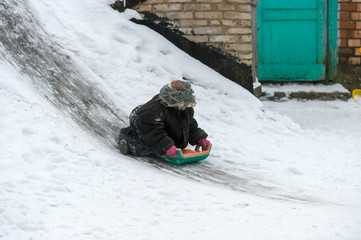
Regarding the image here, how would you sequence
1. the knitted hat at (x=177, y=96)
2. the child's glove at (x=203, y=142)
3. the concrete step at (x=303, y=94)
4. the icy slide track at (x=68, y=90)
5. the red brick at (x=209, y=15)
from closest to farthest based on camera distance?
the icy slide track at (x=68, y=90) < the knitted hat at (x=177, y=96) < the child's glove at (x=203, y=142) < the red brick at (x=209, y=15) < the concrete step at (x=303, y=94)

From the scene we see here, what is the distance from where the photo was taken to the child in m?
3.78

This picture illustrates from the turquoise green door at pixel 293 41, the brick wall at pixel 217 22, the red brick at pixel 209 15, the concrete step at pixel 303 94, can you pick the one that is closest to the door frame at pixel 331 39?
the turquoise green door at pixel 293 41

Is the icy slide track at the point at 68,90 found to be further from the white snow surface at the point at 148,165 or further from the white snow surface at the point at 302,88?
the white snow surface at the point at 302,88

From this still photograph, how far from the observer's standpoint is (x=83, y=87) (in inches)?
185

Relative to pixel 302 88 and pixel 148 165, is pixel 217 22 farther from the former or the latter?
pixel 148 165

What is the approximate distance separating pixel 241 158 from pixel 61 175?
6.63 ft

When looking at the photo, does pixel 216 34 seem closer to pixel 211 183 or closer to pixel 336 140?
pixel 336 140

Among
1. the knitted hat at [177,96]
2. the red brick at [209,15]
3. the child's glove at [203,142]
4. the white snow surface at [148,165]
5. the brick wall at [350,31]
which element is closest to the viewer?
the white snow surface at [148,165]

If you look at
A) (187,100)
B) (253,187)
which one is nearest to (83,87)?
Result: (187,100)

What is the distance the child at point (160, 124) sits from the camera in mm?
3781

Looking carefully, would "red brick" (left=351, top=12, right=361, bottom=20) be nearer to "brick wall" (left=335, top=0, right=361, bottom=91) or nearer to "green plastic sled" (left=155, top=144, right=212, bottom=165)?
"brick wall" (left=335, top=0, right=361, bottom=91)

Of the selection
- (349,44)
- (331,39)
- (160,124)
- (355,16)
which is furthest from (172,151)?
(355,16)

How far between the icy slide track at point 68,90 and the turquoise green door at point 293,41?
422 centimetres

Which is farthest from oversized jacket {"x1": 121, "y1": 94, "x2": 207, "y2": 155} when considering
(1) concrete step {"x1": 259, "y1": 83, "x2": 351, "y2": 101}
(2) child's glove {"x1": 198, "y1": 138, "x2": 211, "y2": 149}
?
(1) concrete step {"x1": 259, "y1": 83, "x2": 351, "y2": 101}
